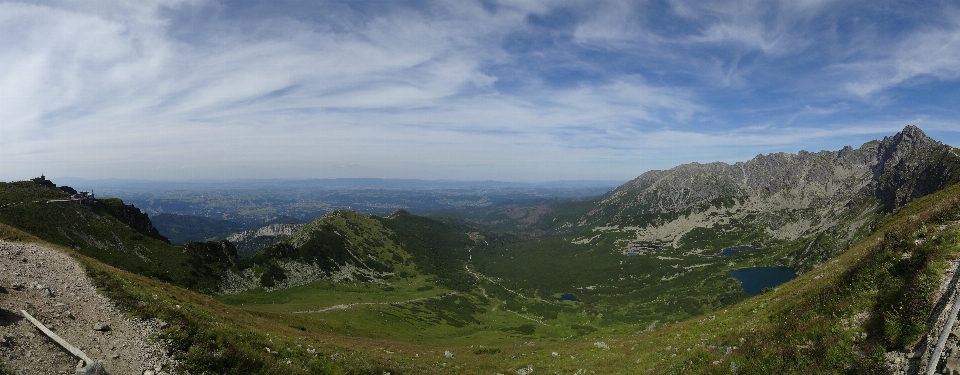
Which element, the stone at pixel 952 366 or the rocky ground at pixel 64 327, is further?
the rocky ground at pixel 64 327

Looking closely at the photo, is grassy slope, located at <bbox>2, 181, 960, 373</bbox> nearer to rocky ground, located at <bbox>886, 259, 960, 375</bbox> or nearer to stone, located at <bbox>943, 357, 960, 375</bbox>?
rocky ground, located at <bbox>886, 259, 960, 375</bbox>

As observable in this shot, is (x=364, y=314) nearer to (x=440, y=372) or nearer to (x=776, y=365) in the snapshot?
(x=440, y=372)

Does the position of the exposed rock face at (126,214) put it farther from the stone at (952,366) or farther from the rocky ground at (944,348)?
the stone at (952,366)

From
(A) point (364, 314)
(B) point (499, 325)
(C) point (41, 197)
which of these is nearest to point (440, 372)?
(A) point (364, 314)

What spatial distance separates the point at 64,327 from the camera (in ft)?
60.8

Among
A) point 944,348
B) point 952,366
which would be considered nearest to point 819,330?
point 944,348

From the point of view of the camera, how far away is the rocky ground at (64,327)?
15.8 metres

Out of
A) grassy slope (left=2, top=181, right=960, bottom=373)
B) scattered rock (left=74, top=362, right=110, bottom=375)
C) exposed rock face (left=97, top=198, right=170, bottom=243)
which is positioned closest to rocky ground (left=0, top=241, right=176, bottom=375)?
scattered rock (left=74, top=362, right=110, bottom=375)

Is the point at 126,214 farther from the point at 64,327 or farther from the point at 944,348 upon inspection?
the point at 944,348

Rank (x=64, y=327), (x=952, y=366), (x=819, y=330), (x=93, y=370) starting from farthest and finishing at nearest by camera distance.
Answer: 1. (x=64, y=327)
2. (x=819, y=330)
3. (x=93, y=370)
4. (x=952, y=366)

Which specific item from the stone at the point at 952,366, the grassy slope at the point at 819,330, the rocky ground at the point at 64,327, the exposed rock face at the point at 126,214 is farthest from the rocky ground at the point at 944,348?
the exposed rock face at the point at 126,214

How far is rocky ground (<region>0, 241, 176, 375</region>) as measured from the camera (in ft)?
51.8

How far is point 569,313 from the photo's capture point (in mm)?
199500

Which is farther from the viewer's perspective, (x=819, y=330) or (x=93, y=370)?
(x=819, y=330)
